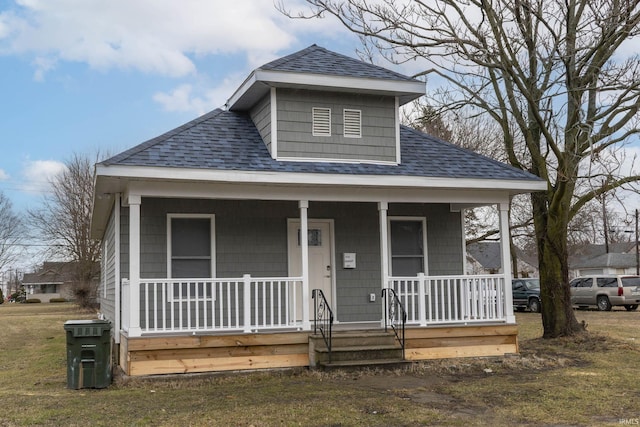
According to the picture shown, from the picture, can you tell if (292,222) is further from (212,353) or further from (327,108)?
(212,353)

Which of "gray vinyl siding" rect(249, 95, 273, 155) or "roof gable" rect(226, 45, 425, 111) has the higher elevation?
"roof gable" rect(226, 45, 425, 111)

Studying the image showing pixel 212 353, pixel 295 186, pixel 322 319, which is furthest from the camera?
pixel 322 319

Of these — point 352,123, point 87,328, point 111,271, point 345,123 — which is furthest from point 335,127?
point 111,271

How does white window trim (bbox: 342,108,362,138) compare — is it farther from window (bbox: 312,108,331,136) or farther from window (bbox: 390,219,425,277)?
window (bbox: 390,219,425,277)

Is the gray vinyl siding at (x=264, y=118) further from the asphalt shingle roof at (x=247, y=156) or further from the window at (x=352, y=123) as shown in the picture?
the window at (x=352, y=123)

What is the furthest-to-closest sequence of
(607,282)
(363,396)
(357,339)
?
(607,282) < (357,339) < (363,396)

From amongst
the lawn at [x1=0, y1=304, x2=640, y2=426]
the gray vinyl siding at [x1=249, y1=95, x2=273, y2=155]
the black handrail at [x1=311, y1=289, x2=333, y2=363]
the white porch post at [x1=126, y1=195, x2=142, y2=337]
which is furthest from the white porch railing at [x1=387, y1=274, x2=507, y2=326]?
the white porch post at [x1=126, y1=195, x2=142, y2=337]

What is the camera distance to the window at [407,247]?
13047 mm

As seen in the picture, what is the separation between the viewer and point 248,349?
1027 cm

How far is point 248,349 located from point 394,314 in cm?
285

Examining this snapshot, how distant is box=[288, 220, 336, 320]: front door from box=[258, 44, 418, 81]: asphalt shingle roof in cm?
277

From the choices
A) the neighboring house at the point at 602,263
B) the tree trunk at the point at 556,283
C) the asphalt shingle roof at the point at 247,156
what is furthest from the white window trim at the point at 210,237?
the neighboring house at the point at 602,263

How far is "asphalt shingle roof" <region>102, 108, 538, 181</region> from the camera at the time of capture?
1045cm

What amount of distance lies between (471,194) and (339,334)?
3.59 metres
